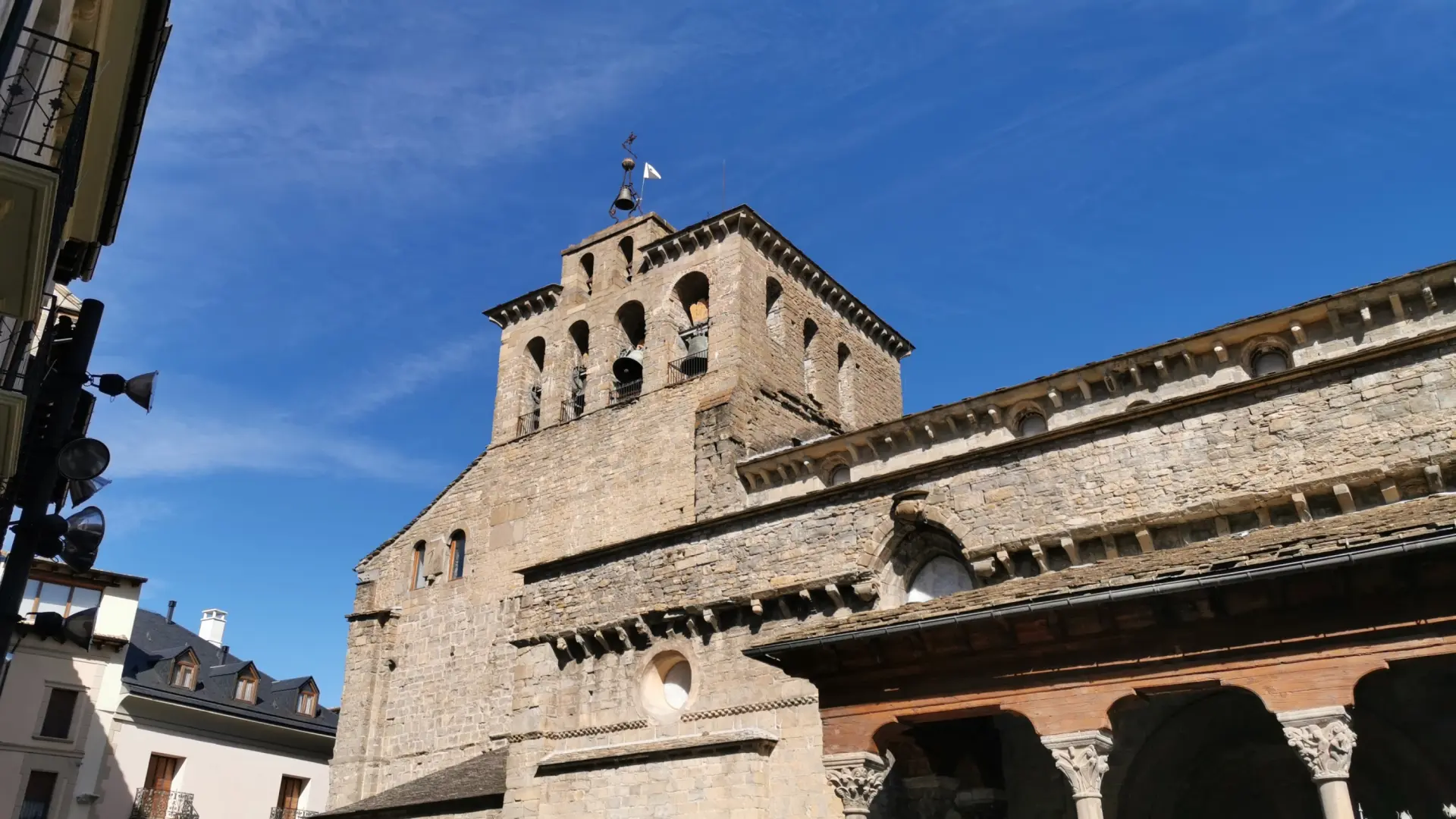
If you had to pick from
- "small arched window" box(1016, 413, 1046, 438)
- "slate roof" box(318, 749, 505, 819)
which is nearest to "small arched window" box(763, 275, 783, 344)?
"small arched window" box(1016, 413, 1046, 438)

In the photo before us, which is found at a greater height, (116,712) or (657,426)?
(657,426)

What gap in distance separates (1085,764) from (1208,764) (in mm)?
3310

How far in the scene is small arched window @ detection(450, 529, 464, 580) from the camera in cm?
2750

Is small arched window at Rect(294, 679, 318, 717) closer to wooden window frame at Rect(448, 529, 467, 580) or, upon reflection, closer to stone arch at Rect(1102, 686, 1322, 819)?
wooden window frame at Rect(448, 529, 467, 580)

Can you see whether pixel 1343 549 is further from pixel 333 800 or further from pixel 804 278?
pixel 333 800

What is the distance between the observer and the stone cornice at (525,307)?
98.2ft

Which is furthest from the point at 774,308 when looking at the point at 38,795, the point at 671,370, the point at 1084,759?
the point at 38,795

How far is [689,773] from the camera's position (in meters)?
13.9

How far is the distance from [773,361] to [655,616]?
11859 millimetres

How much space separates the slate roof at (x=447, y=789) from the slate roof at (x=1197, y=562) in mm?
10240

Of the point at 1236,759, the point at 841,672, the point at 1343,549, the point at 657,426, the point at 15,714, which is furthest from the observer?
the point at 15,714

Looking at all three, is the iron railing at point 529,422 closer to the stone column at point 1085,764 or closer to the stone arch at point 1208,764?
the stone arch at point 1208,764

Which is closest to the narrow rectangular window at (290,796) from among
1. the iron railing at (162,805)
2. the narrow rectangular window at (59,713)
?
the iron railing at (162,805)

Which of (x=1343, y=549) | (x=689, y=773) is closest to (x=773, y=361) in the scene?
(x=689, y=773)
